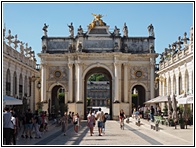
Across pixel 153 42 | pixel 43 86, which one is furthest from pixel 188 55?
pixel 43 86

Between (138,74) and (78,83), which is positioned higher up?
(138,74)

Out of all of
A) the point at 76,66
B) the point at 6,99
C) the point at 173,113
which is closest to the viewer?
the point at 6,99

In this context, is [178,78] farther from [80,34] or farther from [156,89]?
[80,34]

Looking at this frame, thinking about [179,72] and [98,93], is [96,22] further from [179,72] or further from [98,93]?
[98,93]

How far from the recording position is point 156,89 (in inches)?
2297

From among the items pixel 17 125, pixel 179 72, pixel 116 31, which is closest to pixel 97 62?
pixel 116 31

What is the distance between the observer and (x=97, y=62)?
188 feet

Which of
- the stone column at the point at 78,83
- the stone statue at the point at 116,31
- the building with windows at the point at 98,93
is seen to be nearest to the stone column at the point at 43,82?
the stone column at the point at 78,83

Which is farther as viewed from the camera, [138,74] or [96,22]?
[138,74]

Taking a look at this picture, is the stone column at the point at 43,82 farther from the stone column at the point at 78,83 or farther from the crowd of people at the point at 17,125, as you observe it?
the crowd of people at the point at 17,125

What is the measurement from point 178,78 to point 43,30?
A: 2414cm

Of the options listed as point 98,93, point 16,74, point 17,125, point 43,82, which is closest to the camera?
point 17,125

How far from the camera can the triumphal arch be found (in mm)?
57031

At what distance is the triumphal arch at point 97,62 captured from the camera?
187 ft
